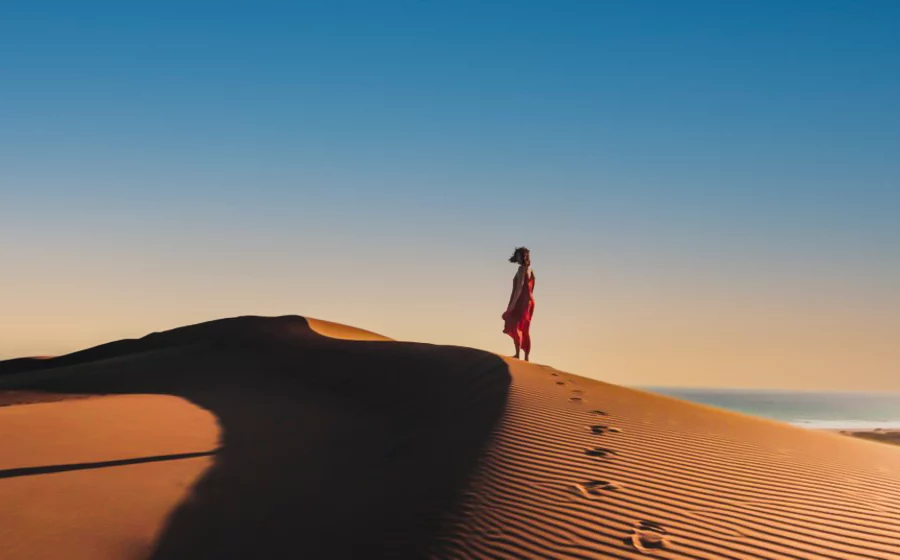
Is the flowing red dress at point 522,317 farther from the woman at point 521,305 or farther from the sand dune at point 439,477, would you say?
the sand dune at point 439,477

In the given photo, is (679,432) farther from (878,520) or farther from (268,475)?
(268,475)

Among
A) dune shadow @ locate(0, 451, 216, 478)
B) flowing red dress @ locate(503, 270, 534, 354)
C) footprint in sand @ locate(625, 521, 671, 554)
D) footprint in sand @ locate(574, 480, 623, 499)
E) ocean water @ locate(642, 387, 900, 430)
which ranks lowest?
ocean water @ locate(642, 387, 900, 430)

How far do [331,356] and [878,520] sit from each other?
10147 mm

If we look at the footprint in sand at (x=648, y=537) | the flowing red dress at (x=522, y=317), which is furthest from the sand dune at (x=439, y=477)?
the flowing red dress at (x=522, y=317)

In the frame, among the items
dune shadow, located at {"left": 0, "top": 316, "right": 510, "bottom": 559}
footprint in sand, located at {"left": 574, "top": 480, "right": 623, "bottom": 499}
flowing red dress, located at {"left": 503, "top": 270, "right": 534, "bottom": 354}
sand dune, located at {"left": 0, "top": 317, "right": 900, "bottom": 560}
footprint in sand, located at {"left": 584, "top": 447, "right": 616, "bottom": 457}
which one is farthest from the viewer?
flowing red dress, located at {"left": 503, "top": 270, "right": 534, "bottom": 354}

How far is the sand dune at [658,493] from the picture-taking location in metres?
4.73

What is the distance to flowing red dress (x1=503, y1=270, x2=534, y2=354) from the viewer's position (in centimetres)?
1445

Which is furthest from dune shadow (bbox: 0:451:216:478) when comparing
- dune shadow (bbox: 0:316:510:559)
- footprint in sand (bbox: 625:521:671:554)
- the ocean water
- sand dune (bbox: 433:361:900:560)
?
the ocean water

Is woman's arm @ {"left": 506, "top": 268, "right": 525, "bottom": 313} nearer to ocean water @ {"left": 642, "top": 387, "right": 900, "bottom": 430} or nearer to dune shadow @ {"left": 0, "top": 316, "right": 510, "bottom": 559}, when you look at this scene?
dune shadow @ {"left": 0, "top": 316, "right": 510, "bottom": 559}

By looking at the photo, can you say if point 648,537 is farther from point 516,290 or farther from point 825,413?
point 825,413

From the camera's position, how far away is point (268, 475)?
6816 millimetres

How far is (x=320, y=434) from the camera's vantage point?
8.57 metres

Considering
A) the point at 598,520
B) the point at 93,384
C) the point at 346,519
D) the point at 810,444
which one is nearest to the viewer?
the point at 598,520

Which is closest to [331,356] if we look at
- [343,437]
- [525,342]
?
[525,342]
